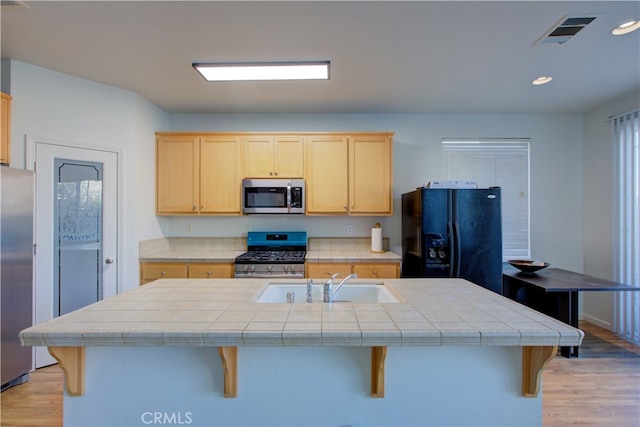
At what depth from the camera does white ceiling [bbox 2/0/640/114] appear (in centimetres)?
188

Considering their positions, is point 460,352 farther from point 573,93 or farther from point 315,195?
point 573,93

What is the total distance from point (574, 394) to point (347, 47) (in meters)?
3.11

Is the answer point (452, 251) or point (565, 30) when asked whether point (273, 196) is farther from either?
point (565, 30)

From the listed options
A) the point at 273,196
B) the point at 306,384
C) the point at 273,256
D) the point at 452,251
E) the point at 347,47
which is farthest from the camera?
the point at 273,196

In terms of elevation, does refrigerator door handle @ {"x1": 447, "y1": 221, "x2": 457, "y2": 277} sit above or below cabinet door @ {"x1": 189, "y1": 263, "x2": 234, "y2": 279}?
above

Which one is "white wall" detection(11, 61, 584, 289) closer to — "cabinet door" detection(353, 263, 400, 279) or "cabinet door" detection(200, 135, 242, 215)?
"cabinet door" detection(200, 135, 242, 215)

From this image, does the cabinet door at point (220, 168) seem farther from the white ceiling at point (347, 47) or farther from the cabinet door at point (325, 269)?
the cabinet door at point (325, 269)

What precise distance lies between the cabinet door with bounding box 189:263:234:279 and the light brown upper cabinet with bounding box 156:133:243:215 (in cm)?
65

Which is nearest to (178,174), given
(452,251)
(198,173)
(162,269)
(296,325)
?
(198,173)

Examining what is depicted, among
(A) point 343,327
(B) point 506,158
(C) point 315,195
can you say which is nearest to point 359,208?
(C) point 315,195

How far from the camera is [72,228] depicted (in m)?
2.75

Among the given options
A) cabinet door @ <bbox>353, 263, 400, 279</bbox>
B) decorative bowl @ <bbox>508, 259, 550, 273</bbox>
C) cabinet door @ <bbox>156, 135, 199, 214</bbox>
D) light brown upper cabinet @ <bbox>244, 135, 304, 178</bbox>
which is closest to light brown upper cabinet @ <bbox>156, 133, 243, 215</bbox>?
cabinet door @ <bbox>156, 135, 199, 214</bbox>

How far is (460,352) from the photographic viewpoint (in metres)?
1.39

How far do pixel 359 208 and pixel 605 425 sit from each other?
8.31ft
